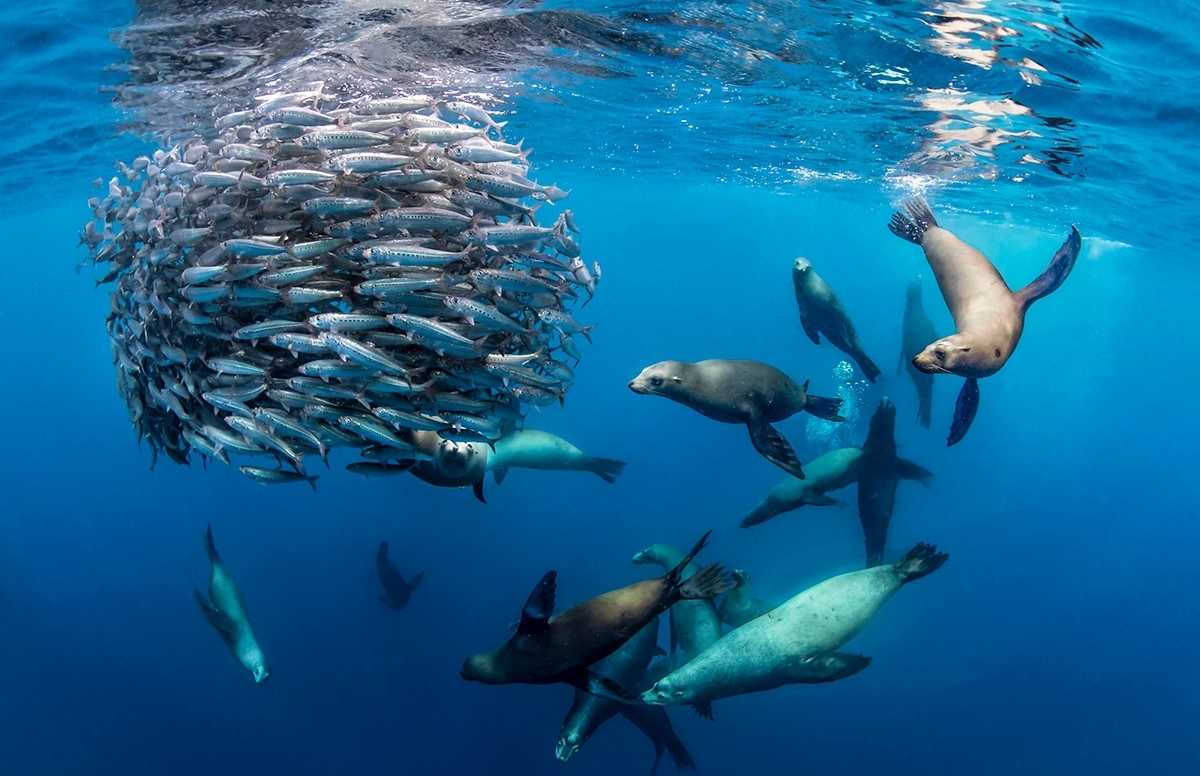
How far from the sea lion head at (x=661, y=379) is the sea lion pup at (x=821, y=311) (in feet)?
15.8

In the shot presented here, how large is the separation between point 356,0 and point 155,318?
5995 millimetres

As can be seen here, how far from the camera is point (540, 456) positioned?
11664mm

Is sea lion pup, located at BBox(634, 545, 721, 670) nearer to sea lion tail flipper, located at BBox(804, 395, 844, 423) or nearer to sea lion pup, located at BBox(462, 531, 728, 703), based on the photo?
sea lion tail flipper, located at BBox(804, 395, 844, 423)

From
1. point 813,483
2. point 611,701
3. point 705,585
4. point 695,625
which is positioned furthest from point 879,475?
point 705,585

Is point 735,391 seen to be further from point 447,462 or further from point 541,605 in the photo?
point 447,462

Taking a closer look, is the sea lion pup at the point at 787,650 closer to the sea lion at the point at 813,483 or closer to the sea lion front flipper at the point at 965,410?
the sea lion front flipper at the point at 965,410

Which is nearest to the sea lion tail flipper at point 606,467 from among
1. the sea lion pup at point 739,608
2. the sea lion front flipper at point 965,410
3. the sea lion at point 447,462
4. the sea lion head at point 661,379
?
the sea lion pup at point 739,608

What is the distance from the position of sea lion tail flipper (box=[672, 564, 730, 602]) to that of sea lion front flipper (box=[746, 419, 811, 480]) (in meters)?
1.55

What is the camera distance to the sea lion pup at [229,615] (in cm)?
1067

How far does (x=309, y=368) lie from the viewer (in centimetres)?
402

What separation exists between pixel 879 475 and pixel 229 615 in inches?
436

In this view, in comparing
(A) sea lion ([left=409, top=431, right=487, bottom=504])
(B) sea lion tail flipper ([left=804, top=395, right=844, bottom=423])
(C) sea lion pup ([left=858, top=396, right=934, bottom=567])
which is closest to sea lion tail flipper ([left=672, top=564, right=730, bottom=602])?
(A) sea lion ([left=409, top=431, right=487, bottom=504])

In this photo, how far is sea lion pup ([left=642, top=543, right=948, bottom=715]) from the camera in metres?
7.36

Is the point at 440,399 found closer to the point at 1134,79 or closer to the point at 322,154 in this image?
the point at 322,154
